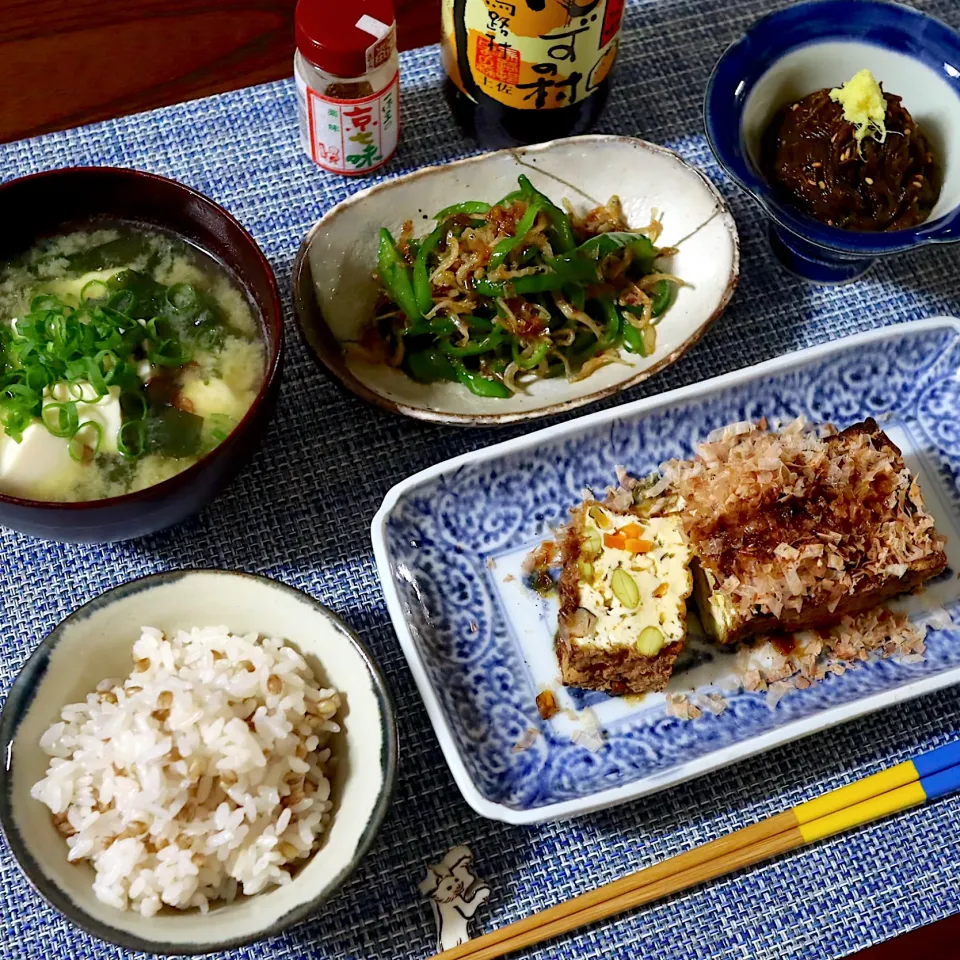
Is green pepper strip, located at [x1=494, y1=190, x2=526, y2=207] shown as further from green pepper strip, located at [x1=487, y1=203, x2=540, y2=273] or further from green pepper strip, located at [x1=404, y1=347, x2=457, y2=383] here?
green pepper strip, located at [x1=404, y1=347, x2=457, y2=383]

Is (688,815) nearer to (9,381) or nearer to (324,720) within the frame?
(324,720)

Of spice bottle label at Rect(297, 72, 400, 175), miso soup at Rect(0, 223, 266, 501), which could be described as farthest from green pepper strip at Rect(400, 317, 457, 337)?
spice bottle label at Rect(297, 72, 400, 175)

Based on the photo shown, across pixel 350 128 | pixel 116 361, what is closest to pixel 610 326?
pixel 350 128

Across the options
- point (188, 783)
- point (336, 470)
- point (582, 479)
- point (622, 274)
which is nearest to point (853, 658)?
point (582, 479)

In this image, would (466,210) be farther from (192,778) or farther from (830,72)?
(192,778)

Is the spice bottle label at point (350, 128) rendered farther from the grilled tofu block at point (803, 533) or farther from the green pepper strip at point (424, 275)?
the grilled tofu block at point (803, 533)
